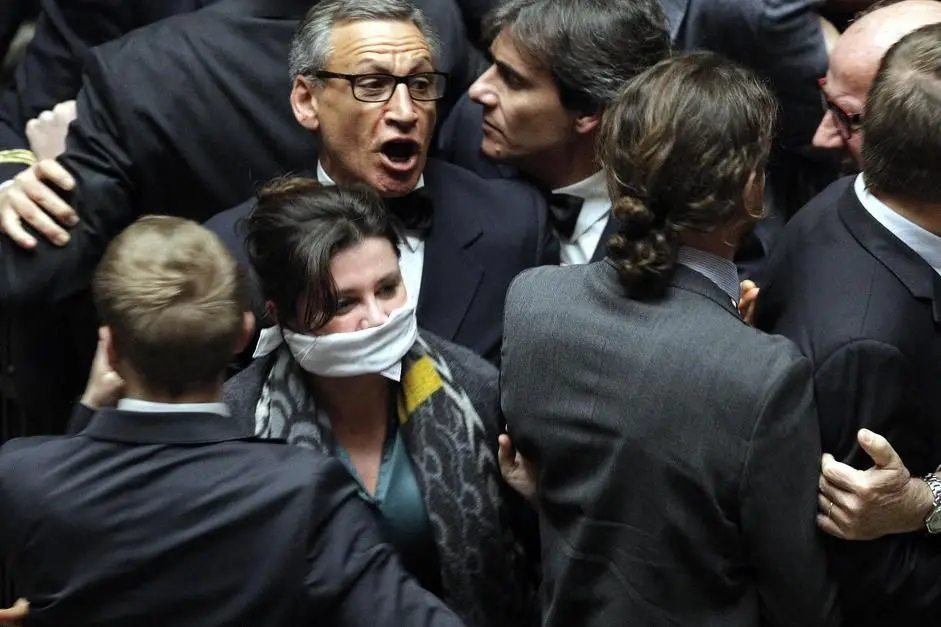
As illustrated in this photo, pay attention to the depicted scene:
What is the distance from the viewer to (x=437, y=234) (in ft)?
8.95

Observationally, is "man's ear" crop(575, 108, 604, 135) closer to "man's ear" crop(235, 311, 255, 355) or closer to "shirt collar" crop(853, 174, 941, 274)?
"shirt collar" crop(853, 174, 941, 274)

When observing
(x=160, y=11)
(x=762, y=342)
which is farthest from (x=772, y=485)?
(x=160, y=11)

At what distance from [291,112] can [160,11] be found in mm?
546

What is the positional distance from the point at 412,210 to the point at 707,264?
916 millimetres

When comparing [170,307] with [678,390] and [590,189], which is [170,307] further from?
[590,189]

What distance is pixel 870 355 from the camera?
6.23ft

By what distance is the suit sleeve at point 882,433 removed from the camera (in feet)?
6.27

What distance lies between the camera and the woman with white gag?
2229 millimetres

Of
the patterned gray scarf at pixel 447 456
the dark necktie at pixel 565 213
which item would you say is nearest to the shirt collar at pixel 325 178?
the dark necktie at pixel 565 213

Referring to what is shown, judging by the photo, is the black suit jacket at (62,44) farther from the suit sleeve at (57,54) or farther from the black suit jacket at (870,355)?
the black suit jacket at (870,355)

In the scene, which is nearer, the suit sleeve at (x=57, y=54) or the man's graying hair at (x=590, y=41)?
the man's graying hair at (x=590, y=41)

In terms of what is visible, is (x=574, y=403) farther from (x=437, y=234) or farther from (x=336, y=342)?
(x=437, y=234)

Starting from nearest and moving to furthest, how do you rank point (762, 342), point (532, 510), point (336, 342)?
point (762, 342)
point (336, 342)
point (532, 510)

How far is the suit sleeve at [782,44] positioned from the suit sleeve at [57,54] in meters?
1.39
